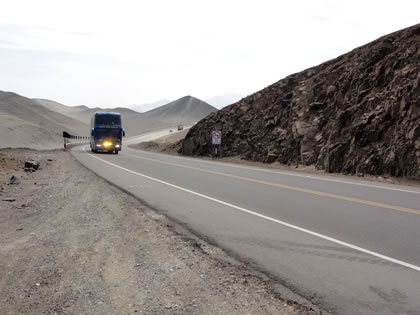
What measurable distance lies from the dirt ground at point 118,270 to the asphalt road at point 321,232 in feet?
1.73

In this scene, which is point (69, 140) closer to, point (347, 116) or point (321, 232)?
point (347, 116)

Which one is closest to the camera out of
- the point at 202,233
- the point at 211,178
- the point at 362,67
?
the point at 202,233

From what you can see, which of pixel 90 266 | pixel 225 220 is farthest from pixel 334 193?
pixel 90 266

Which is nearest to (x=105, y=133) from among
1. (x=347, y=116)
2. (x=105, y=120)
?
(x=105, y=120)

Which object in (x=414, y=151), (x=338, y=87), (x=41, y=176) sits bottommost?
(x=41, y=176)

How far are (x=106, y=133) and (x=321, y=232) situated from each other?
33.1 m

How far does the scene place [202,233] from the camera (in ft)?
26.1

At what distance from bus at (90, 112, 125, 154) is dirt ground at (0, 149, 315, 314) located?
28708 mm

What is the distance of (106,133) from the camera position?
3844 cm

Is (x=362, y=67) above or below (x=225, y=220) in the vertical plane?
above

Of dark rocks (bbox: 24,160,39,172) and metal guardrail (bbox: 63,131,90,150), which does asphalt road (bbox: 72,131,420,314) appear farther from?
metal guardrail (bbox: 63,131,90,150)

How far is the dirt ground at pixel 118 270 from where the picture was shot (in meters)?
4.50

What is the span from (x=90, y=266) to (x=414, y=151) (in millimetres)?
17485

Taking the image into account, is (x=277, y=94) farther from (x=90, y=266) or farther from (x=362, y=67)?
(x=90, y=266)
